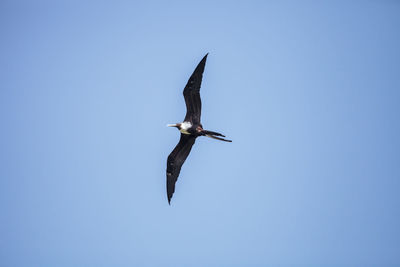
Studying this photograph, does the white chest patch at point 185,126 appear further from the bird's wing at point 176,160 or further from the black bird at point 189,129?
the bird's wing at point 176,160

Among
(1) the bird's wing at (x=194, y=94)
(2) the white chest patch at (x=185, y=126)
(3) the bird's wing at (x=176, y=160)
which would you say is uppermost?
(1) the bird's wing at (x=194, y=94)

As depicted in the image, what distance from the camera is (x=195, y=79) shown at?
51.9ft

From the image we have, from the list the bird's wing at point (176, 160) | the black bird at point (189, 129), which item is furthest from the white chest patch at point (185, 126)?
the bird's wing at point (176, 160)

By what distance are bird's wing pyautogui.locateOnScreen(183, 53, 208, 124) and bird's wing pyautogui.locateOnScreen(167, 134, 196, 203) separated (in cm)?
99

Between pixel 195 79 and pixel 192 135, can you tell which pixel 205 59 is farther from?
pixel 192 135

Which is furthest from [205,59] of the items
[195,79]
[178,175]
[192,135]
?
[178,175]

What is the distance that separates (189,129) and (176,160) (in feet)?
4.85

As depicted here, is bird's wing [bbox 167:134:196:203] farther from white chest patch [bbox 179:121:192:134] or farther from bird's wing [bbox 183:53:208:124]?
bird's wing [bbox 183:53:208:124]

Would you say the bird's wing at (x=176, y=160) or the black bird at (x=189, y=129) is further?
the bird's wing at (x=176, y=160)

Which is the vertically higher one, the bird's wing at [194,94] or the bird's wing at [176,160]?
the bird's wing at [194,94]

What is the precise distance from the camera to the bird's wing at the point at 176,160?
17.0 metres

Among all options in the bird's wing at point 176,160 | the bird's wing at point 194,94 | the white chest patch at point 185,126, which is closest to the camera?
the bird's wing at point 194,94

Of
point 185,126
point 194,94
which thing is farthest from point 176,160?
point 194,94

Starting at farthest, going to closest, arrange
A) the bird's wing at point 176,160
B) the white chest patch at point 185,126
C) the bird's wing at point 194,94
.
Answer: the bird's wing at point 176,160, the white chest patch at point 185,126, the bird's wing at point 194,94
